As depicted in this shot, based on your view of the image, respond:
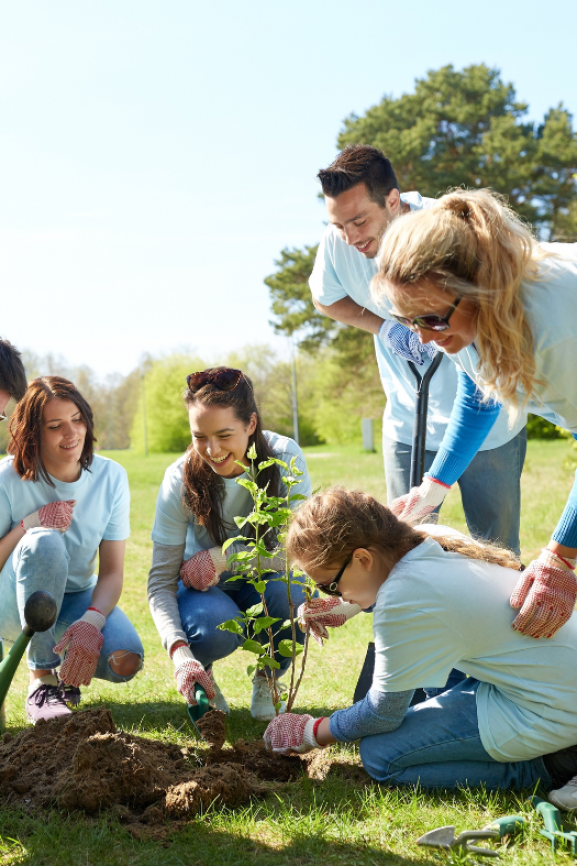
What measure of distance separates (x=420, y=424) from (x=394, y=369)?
0.33 metres

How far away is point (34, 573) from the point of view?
3.05m

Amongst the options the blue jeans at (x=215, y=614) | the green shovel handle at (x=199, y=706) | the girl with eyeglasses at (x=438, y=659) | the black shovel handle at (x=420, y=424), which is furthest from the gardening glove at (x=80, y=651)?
the black shovel handle at (x=420, y=424)

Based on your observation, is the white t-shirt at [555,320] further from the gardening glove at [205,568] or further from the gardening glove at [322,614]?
the gardening glove at [205,568]

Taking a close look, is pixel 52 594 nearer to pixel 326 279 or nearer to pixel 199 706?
pixel 199 706

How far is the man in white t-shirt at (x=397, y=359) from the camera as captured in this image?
3.16m

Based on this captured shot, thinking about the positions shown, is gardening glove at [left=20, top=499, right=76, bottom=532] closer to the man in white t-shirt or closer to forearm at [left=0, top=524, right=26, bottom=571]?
forearm at [left=0, top=524, right=26, bottom=571]

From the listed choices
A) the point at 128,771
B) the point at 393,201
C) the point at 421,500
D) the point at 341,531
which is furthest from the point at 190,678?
the point at 393,201

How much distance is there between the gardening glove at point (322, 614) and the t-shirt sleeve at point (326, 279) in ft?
5.01

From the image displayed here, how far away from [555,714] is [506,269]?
1277mm

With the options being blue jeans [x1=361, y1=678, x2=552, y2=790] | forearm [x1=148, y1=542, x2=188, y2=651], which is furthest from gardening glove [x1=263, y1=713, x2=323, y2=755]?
forearm [x1=148, y1=542, x2=188, y2=651]

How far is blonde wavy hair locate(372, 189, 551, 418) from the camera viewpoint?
1.88m

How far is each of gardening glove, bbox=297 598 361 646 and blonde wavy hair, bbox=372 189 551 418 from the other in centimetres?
114

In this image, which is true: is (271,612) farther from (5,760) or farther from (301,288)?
(301,288)

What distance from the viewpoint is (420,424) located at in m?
3.26
